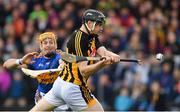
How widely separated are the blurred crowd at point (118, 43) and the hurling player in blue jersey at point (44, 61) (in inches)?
209

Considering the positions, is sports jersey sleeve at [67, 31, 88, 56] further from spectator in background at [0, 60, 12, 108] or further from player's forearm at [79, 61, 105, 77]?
spectator in background at [0, 60, 12, 108]

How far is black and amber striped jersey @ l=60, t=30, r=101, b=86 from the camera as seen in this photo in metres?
10.6

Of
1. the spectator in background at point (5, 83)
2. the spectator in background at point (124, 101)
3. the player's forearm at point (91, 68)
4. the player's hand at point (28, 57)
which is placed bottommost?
the spectator in background at point (124, 101)

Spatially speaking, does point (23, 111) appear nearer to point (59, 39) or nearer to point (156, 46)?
point (59, 39)

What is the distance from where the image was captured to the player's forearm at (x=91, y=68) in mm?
10367

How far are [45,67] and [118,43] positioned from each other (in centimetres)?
672

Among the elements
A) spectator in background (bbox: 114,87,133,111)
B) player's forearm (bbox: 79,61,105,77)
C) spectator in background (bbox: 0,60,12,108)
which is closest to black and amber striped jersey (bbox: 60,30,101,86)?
player's forearm (bbox: 79,61,105,77)

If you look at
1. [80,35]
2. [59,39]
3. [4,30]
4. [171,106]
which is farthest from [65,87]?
[4,30]

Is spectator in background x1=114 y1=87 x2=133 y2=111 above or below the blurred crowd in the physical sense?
below

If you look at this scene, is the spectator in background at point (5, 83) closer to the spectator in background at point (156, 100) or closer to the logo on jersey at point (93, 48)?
the spectator in background at point (156, 100)

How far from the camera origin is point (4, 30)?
1936cm

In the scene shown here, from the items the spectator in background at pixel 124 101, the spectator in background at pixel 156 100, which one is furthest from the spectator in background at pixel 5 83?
the spectator in background at pixel 156 100

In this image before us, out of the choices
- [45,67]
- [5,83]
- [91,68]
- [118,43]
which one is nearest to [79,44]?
[91,68]

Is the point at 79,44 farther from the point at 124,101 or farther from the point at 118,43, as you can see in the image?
the point at 118,43
